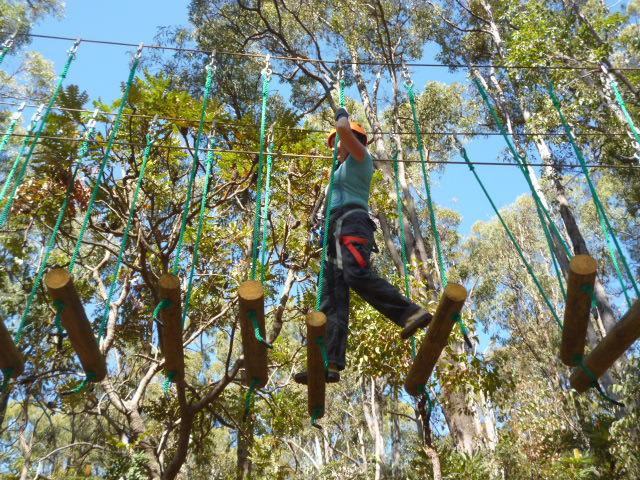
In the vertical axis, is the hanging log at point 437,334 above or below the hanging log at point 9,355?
below

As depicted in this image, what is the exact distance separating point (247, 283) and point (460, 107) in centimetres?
1223

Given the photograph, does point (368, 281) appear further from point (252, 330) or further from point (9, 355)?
point (9, 355)

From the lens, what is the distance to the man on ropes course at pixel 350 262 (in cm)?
283

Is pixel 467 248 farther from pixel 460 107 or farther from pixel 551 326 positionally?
pixel 460 107

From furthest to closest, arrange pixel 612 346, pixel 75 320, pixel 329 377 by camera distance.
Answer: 1. pixel 329 377
2. pixel 612 346
3. pixel 75 320

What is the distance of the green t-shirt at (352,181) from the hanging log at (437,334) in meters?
0.89

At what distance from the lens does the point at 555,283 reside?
16.5 meters

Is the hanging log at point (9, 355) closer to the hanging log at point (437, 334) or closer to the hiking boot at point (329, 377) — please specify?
the hiking boot at point (329, 377)

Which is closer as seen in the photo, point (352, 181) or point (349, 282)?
point (349, 282)

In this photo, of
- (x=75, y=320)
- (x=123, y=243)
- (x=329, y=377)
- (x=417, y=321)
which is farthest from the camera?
(x=123, y=243)

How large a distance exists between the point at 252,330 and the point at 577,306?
1359mm

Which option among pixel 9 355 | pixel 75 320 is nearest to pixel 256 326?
pixel 75 320

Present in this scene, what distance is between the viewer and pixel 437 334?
2.47 metres

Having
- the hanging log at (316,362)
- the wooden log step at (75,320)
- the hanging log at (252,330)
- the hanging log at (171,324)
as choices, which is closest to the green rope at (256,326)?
the hanging log at (252,330)
